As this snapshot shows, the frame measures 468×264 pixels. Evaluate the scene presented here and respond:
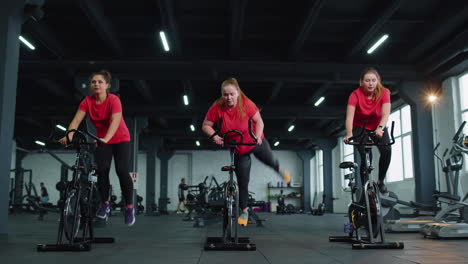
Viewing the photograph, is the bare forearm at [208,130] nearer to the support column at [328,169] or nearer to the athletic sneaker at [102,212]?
the athletic sneaker at [102,212]

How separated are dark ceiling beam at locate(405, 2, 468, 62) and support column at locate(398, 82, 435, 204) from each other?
1.09m

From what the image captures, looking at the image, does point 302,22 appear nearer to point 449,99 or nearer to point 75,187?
point 449,99

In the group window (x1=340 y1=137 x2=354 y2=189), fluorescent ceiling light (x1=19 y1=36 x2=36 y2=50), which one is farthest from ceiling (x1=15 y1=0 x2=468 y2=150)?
window (x1=340 y1=137 x2=354 y2=189)

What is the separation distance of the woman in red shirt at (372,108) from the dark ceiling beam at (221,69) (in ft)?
24.2

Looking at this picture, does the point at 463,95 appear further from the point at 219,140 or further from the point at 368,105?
the point at 219,140

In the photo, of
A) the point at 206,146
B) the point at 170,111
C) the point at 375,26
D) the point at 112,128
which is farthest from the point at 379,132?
the point at 206,146

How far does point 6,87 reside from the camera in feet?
18.7

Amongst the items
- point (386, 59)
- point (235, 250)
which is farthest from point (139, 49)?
point (235, 250)

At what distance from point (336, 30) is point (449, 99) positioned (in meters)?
3.93

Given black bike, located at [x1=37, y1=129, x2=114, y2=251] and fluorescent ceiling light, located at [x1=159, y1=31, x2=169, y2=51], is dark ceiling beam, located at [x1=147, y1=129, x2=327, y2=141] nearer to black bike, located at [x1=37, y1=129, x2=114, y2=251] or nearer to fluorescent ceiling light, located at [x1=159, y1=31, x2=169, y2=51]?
fluorescent ceiling light, located at [x1=159, y1=31, x2=169, y2=51]

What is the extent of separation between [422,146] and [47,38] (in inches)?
365

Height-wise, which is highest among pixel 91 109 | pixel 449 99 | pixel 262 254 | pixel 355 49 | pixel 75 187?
pixel 355 49

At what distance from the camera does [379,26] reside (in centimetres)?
949

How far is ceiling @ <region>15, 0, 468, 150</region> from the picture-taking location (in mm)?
9133
